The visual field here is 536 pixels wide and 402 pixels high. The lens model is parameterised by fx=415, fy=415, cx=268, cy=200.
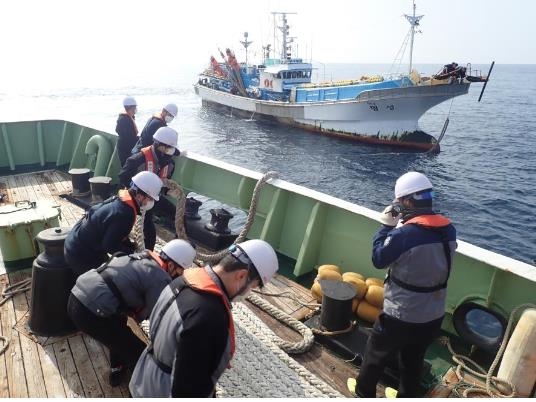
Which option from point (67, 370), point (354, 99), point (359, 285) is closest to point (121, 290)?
point (67, 370)

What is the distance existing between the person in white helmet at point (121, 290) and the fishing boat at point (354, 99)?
29.6m

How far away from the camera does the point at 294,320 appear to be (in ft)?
13.5

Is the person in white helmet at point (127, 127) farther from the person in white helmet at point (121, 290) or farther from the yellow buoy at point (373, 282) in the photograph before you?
the yellow buoy at point (373, 282)

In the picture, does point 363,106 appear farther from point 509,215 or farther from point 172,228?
point 172,228

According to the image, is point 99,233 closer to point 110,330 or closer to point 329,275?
point 110,330

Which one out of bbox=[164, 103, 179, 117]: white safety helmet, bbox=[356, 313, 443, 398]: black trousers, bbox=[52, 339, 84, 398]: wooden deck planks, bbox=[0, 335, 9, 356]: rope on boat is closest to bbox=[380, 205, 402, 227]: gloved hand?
bbox=[356, 313, 443, 398]: black trousers

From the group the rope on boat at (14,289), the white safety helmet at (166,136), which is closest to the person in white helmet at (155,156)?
the white safety helmet at (166,136)

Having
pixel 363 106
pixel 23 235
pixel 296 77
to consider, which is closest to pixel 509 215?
pixel 363 106

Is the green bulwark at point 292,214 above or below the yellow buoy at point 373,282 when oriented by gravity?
above

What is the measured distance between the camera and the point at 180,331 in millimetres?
1815

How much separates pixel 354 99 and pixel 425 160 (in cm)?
703

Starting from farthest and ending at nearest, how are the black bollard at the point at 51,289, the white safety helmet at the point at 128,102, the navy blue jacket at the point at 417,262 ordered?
1. the white safety helmet at the point at 128,102
2. the black bollard at the point at 51,289
3. the navy blue jacket at the point at 417,262

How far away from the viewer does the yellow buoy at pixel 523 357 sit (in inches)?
124

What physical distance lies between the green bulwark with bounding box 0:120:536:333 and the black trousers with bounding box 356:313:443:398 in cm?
118
